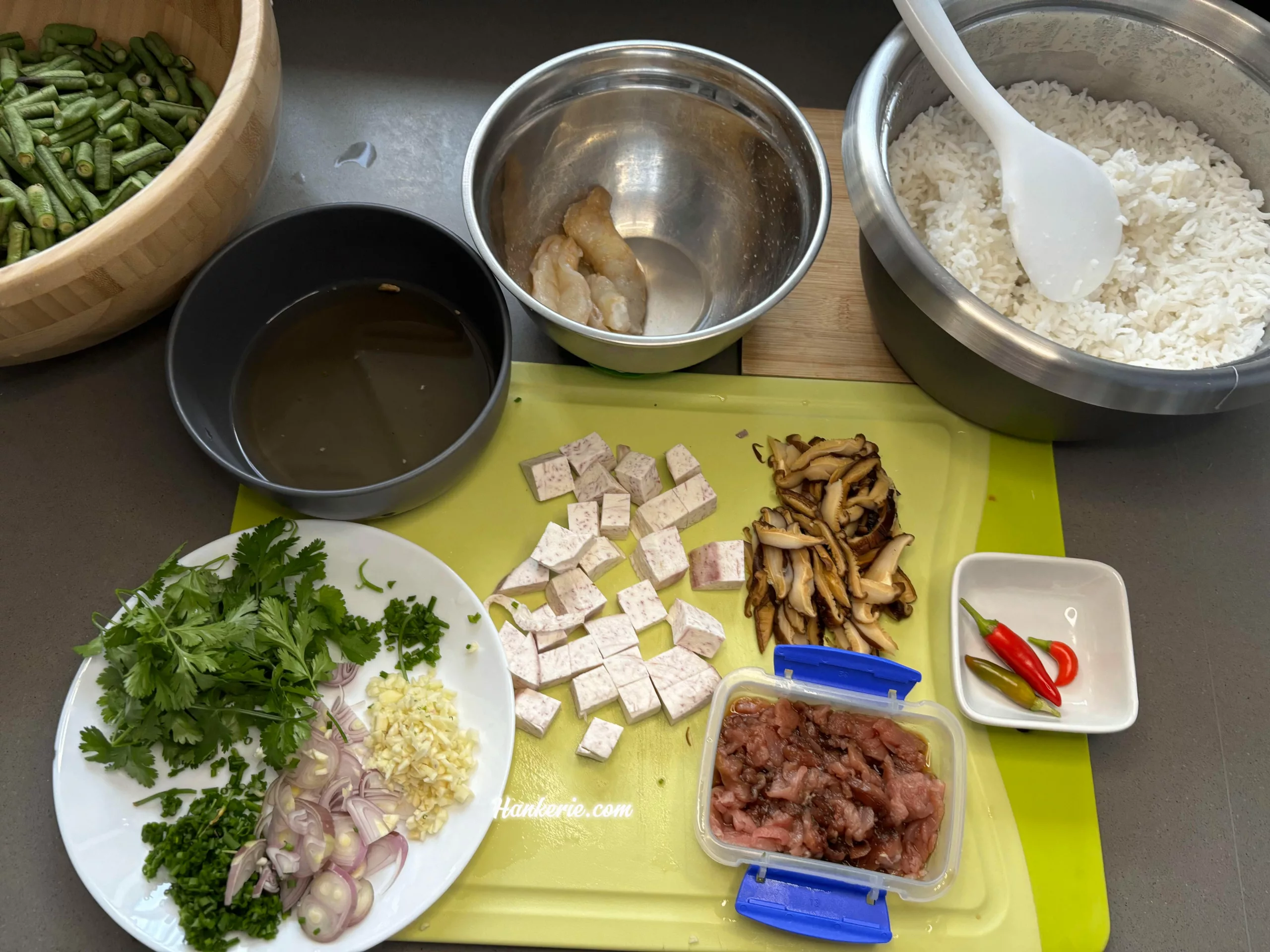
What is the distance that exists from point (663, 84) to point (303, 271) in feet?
2.87

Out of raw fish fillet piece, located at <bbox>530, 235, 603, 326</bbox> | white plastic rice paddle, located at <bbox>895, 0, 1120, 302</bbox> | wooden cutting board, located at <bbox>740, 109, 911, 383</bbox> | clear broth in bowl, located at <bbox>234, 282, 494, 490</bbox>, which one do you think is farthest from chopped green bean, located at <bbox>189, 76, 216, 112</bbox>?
white plastic rice paddle, located at <bbox>895, 0, 1120, 302</bbox>

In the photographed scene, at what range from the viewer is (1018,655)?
1.74 metres

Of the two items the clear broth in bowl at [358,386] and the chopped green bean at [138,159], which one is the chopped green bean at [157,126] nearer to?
the chopped green bean at [138,159]

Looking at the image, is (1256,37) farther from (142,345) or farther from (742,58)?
(142,345)

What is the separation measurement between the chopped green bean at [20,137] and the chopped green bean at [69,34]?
0.26 m

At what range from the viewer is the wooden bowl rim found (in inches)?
58.1

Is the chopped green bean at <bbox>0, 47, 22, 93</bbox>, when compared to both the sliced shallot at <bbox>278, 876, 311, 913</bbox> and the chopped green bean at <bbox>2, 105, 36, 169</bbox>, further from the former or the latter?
the sliced shallot at <bbox>278, 876, 311, 913</bbox>

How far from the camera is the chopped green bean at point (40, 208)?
1722 millimetres

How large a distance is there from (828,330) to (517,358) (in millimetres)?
710

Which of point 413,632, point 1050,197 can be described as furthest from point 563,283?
point 1050,197

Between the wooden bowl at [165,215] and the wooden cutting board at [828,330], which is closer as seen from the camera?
the wooden bowl at [165,215]

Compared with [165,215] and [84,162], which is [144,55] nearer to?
[84,162]

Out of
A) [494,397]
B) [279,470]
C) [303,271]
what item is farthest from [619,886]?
[303,271]

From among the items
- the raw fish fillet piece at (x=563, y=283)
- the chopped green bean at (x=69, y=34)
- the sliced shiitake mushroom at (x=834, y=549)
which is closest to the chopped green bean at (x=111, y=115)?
the chopped green bean at (x=69, y=34)
